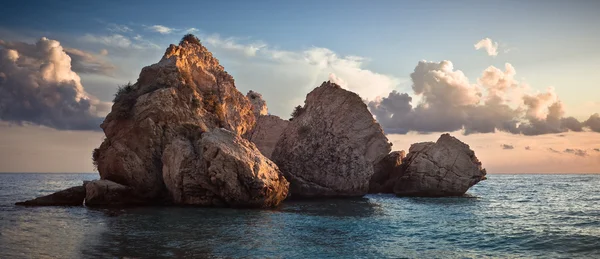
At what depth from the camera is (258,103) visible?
6209cm

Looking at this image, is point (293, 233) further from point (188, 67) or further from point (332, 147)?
point (188, 67)

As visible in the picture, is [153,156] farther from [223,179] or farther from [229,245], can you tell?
[229,245]

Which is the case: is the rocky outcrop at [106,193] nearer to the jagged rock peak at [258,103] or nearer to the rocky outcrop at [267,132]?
the rocky outcrop at [267,132]

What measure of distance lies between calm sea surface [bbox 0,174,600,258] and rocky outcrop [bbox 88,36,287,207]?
224cm

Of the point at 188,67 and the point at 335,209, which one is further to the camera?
the point at 188,67

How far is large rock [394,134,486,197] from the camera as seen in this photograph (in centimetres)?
4288

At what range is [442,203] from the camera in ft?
119

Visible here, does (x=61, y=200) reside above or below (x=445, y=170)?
below

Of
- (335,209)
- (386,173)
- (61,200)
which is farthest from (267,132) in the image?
(61,200)

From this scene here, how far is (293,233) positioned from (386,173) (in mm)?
32804

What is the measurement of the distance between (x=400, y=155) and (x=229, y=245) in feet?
121

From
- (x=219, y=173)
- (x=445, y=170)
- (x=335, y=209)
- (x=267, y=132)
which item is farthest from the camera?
(x=267, y=132)

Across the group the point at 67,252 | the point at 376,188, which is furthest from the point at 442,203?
the point at 67,252

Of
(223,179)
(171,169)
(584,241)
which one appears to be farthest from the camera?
(171,169)
